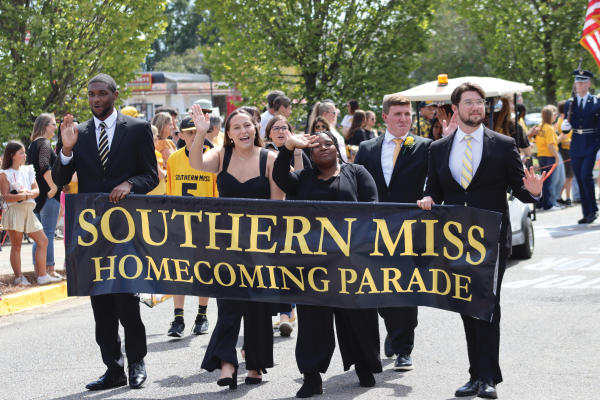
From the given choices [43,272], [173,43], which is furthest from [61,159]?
[173,43]

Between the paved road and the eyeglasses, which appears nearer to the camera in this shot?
the eyeglasses

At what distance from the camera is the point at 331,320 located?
5371mm

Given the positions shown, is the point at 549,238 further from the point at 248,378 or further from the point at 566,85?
the point at 566,85

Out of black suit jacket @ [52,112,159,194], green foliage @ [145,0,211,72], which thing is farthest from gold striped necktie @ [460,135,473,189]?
green foliage @ [145,0,211,72]

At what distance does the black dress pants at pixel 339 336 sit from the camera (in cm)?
523

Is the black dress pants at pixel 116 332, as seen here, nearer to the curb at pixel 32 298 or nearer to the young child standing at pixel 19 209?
the curb at pixel 32 298

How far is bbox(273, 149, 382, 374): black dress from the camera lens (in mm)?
→ 5254

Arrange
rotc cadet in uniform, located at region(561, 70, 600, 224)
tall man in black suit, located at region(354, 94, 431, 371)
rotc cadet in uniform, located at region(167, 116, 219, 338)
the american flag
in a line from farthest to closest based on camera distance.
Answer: rotc cadet in uniform, located at region(561, 70, 600, 224), the american flag, rotc cadet in uniform, located at region(167, 116, 219, 338), tall man in black suit, located at region(354, 94, 431, 371)

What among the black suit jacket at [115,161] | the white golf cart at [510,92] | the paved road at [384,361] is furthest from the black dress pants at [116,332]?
the white golf cart at [510,92]

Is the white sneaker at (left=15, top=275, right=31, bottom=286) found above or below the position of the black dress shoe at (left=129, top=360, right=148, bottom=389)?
above

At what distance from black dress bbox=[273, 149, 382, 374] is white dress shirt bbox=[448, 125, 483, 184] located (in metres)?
0.65

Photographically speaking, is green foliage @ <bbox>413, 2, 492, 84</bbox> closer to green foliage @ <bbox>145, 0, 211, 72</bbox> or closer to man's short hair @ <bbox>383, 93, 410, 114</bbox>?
green foliage @ <bbox>145, 0, 211, 72</bbox>

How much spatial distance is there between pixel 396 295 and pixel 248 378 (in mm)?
1319

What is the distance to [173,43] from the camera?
84750mm
